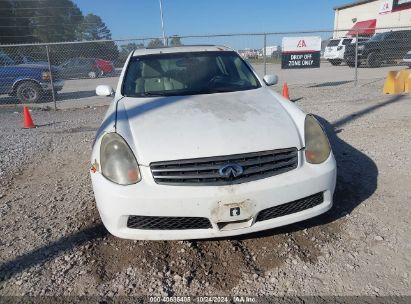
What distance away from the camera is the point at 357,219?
3.17m

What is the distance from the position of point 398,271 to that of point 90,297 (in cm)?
218

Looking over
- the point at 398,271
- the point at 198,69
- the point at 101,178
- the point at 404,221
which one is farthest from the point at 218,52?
the point at 398,271

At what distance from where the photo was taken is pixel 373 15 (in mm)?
38188

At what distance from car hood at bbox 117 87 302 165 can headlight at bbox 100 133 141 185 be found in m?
0.06

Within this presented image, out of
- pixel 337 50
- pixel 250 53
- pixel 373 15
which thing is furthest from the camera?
pixel 373 15

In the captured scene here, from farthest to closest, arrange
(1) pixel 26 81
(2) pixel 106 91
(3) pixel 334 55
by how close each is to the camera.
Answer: (3) pixel 334 55 → (1) pixel 26 81 → (2) pixel 106 91

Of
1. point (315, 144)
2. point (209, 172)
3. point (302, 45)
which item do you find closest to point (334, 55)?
point (302, 45)

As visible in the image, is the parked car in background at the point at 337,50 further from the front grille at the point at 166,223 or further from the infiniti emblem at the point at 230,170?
the front grille at the point at 166,223

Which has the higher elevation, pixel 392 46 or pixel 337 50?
pixel 392 46

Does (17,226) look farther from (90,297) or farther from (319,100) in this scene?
(319,100)

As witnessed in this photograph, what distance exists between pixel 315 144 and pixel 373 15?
139ft

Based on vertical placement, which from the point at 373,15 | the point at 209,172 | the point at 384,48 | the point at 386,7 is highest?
the point at 386,7

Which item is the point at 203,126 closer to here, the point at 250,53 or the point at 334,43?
the point at 250,53

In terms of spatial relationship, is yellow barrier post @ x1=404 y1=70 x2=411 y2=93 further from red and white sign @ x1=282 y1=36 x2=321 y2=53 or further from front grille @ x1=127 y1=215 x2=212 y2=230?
front grille @ x1=127 y1=215 x2=212 y2=230
